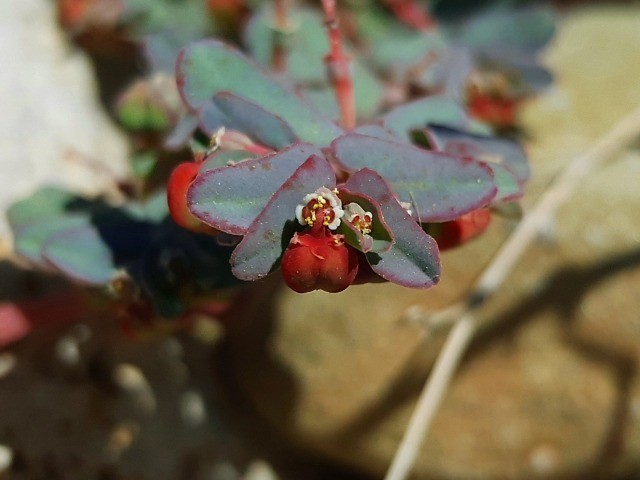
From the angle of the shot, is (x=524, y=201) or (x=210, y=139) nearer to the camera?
(x=210, y=139)

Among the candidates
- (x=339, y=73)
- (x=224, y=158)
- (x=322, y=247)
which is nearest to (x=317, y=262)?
(x=322, y=247)

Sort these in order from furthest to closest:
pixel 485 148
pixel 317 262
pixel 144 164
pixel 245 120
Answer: pixel 144 164
pixel 485 148
pixel 245 120
pixel 317 262

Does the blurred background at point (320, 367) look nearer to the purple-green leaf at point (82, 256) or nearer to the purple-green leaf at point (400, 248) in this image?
the purple-green leaf at point (82, 256)

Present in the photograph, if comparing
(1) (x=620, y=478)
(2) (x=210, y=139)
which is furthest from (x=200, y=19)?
(1) (x=620, y=478)

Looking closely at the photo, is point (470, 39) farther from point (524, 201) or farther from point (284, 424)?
point (284, 424)

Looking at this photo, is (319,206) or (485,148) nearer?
(319,206)

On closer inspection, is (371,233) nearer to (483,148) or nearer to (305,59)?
(483,148)

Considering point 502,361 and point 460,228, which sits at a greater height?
point 460,228
